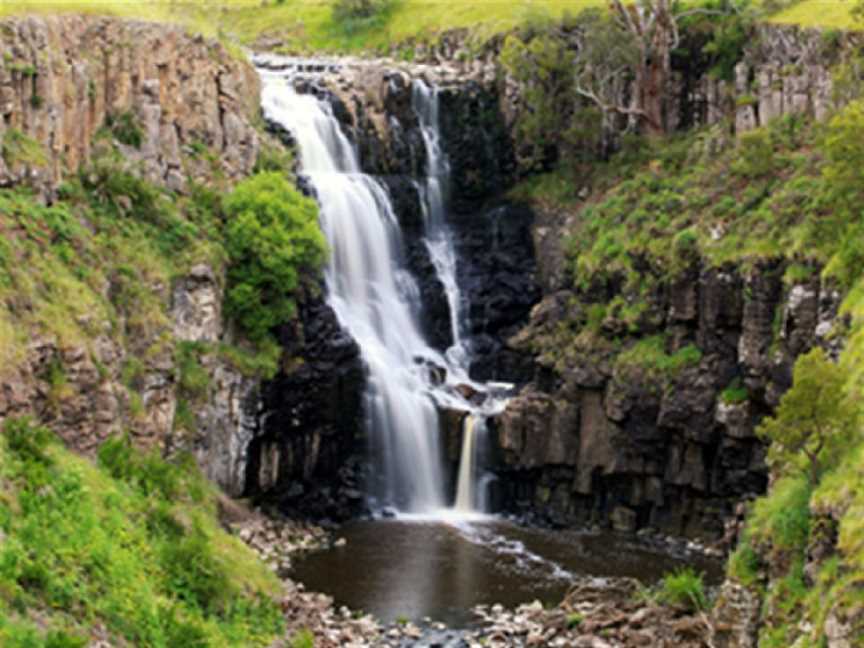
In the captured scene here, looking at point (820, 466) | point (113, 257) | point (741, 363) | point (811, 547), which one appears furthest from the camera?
point (741, 363)

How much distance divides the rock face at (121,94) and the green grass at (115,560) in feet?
36.0

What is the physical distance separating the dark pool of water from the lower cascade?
2.82 metres

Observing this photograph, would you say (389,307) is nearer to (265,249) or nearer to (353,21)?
(265,249)

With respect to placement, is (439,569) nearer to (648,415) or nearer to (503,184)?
(648,415)

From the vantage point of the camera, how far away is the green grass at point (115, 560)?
1261 inches

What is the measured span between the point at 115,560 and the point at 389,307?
26253 mm

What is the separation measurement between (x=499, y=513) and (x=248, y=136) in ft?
60.4

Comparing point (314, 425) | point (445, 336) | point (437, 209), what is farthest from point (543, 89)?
point (314, 425)

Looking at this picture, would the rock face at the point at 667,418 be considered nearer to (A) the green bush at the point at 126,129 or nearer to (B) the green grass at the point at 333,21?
(A) the green bush at the point at 126,129

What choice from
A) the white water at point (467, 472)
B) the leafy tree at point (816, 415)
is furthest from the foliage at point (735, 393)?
the leafy tree at point (816, 415)

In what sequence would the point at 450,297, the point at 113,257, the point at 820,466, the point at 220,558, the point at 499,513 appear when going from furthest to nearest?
the point at 450,297, the point at 499,513, the point at 113,257, the point at 220,558, the point at 820,466

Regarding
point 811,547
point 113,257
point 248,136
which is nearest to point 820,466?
point 811,547

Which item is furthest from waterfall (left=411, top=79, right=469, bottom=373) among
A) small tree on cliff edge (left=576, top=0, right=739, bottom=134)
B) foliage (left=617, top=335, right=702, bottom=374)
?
foliage (left=617, top=335, right=702, bottom=374)

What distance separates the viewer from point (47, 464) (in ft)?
123
